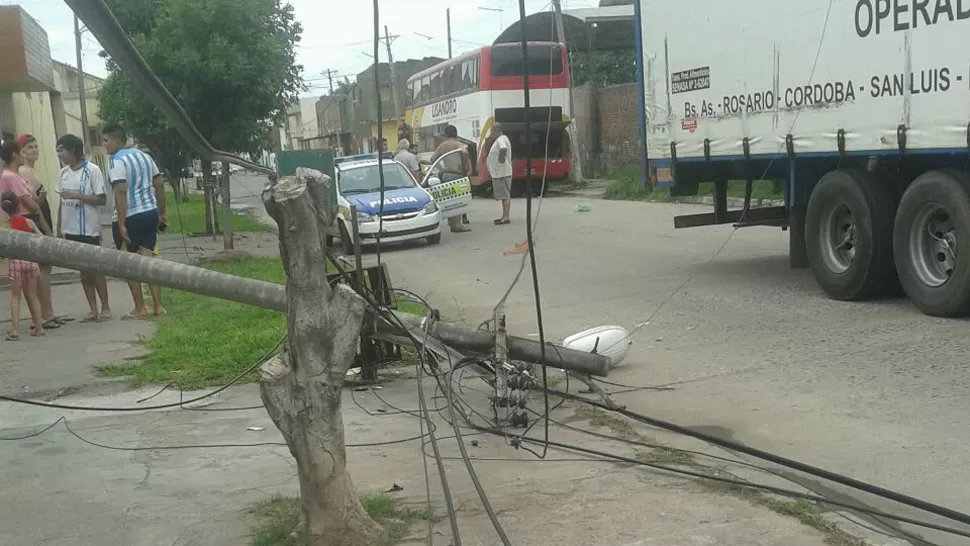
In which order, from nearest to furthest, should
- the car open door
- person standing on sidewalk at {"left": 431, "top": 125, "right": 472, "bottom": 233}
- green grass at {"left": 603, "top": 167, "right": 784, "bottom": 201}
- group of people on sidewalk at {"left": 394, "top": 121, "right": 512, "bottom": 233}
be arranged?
green grass at {"left": 603, "top": 167, "right": 784, "bottom": 201}, the car open door, person standing on sidewalk at {"left": 431, "top": 125, "right": 472, "bottom": 233}, group of people on sidewalk at {"left": 394, "top": 121, "right": 512, "bottom": 233}

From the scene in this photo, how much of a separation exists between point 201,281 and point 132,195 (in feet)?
15.2

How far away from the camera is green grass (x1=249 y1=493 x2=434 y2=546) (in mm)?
4156

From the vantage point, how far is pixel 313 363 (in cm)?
382

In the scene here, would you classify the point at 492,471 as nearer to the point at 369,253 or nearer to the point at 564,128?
the point at 369,253

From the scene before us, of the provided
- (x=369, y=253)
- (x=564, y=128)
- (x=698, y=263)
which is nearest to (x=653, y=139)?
(x=698, y=263)

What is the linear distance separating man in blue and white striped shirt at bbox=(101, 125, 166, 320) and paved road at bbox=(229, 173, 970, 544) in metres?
2.99

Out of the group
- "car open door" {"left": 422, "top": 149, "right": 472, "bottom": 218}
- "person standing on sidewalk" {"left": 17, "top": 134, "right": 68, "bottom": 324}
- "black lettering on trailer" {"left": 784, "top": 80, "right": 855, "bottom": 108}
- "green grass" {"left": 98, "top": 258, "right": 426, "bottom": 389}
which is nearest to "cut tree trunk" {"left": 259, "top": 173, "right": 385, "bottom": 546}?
"green grass" {"left": 98, "top": 258, "right": 426, "bottom": 389}

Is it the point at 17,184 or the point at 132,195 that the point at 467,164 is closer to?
the point at 132,195

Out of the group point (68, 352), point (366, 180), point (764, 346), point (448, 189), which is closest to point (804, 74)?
point (764, 346)

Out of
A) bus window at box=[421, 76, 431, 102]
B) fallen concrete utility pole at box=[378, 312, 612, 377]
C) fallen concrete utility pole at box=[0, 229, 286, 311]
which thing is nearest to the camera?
fallen concrete utility pole at box=[0, 229, 286, 311]

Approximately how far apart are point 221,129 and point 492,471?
11.9m

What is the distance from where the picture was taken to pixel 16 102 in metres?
18.0

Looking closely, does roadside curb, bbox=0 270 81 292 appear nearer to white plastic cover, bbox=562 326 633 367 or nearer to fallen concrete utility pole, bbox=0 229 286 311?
fallen concrete utility pole, bbox=0 229 286 311

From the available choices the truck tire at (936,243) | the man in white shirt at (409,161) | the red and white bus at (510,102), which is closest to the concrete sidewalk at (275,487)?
the truck tire at (936,243)
